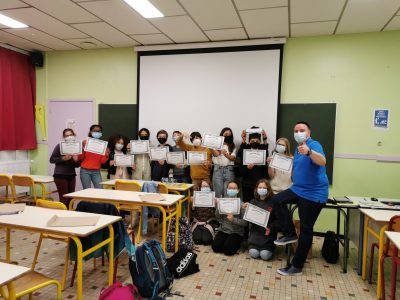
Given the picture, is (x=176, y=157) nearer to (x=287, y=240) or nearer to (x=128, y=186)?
(x=128, y=186)

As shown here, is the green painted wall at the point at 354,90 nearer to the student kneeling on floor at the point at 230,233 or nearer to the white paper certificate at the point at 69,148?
the student kneeling on floor at the point at 230,233

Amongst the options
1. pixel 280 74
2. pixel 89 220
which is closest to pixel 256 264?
pixel 89 220

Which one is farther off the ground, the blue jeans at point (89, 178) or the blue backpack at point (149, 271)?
the blue jeans at point (89, 178)

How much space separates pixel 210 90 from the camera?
5.08 metres

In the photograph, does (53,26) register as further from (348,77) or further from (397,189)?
(397,189)

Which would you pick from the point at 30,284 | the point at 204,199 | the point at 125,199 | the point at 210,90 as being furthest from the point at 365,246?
the point at 210,90

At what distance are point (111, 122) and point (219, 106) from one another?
2.09 meters

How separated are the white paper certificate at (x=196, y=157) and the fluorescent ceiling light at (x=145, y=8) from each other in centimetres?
194

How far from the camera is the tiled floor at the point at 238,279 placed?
9.20 feet

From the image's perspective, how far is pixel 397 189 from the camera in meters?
4.39

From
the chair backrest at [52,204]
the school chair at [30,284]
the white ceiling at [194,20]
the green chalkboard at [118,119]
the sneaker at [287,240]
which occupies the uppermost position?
the white ceiling at [194,20]

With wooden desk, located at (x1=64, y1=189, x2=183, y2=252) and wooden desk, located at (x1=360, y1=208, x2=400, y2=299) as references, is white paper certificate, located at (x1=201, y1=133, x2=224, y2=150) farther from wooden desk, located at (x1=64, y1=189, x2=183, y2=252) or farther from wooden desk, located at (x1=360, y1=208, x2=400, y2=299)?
wooden desk, located at (x1=360, y1=208, x2=400, y2=299)

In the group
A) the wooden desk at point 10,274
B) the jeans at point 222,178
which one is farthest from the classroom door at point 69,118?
the wooden desk at point 10,274

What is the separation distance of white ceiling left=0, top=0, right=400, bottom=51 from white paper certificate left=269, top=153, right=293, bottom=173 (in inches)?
69.8
